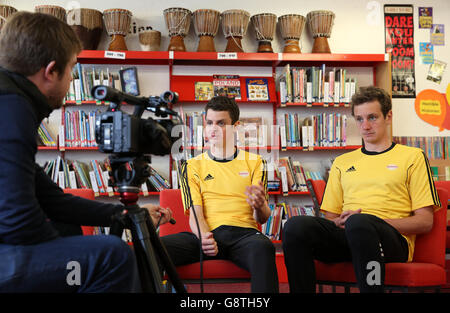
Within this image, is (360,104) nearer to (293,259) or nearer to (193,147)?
(293,259)

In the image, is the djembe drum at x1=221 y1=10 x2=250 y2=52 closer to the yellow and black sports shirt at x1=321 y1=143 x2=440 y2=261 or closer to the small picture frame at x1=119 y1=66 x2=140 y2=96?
the small picture frame at x1=119 y1=66 x2=140 y2=96

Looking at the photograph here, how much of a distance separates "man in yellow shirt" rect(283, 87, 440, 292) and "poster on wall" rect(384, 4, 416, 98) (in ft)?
7.24

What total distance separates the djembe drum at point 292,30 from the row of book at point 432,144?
4.31 feet

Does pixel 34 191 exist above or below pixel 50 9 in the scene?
below

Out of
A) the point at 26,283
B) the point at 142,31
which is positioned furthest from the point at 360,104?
the point at 142,31

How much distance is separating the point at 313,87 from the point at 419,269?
2.35m

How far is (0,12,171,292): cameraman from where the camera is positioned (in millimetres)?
928

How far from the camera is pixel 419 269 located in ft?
5.49

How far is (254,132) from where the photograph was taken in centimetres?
387

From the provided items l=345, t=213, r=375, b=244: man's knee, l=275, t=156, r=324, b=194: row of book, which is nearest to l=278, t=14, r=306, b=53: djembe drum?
l=275, t=156, r=324, b=194: row of book

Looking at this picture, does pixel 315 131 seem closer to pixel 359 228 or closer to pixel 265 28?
pixel 265 28

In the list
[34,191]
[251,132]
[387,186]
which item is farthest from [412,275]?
[251,132]

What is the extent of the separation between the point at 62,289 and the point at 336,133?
319cm
